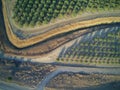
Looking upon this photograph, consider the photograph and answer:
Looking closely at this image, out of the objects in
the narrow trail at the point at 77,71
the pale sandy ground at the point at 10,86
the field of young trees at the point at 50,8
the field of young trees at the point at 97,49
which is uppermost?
the field of young trees at the point at 50,8

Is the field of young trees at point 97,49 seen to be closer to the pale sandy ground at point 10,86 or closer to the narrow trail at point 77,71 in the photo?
the narrow trail at point 77,71

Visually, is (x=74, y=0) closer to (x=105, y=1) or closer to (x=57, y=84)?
(x=105, y=1)

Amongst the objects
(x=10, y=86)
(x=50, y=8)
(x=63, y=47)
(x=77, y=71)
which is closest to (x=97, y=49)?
(x=77, y=71)

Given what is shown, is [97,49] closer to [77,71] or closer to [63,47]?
[77,71]

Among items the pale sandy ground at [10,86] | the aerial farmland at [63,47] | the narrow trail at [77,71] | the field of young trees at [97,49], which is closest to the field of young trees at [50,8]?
the aerial farmland at [63,47]

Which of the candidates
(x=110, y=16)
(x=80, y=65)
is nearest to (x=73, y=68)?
(x=80, y=65)

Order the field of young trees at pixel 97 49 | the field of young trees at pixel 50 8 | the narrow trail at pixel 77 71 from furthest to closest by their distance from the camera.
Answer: the field of young trees at pixel 50 8
the field of young trees at pixel 97 49
the narrow trail at pixel 77 71
